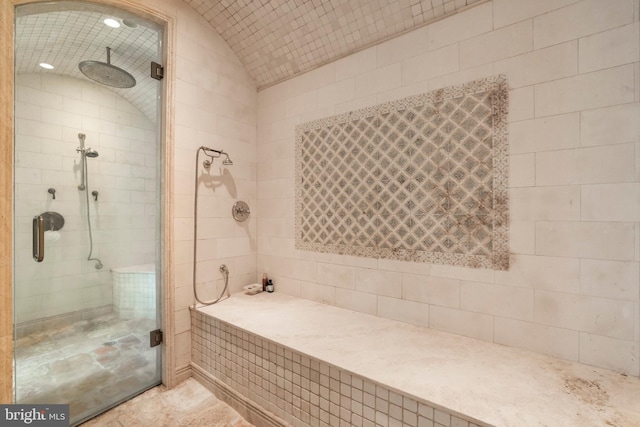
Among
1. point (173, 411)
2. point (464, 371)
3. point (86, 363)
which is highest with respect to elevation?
point (464, 371)

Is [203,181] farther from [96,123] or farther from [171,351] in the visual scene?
[171,351]

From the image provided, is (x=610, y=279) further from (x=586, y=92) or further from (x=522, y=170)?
(x=586, y=92)

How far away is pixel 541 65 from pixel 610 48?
0.25m

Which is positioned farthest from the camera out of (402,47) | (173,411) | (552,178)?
(402,47)

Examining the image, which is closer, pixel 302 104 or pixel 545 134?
pixel 545 134

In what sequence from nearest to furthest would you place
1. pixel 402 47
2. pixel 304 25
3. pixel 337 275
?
pixel 402 47 < pixel 304 25 < pixel 337 275

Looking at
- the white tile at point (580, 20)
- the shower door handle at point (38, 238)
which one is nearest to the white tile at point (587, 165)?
the white tile at point (580, 20)

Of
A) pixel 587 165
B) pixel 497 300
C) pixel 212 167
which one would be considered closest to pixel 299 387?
pixel 497 300

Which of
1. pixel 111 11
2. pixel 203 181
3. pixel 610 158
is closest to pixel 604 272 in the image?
pixel 610 158

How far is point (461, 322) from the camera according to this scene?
160cm

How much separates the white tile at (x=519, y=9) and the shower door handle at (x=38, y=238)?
2741 mm

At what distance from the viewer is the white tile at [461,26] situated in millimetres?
1533

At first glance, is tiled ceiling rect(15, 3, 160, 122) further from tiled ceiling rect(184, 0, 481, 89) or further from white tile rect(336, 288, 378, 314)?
white tile rect(336, 288, 378, 314)

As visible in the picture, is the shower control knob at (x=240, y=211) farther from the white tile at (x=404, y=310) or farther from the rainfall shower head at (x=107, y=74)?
the white tile at (x=404, y=310)
